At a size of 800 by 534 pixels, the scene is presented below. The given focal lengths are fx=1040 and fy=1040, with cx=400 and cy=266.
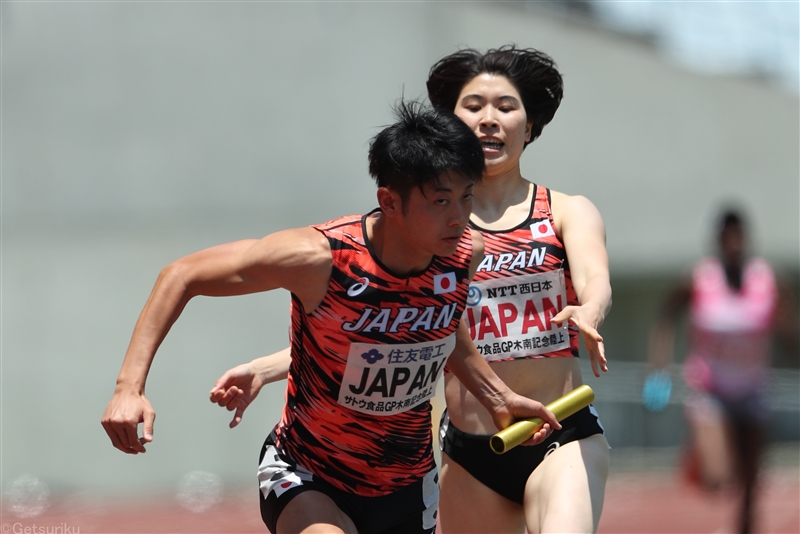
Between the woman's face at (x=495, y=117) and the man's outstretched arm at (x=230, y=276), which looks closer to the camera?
the man's outstretched arm at (x=230, y=276)

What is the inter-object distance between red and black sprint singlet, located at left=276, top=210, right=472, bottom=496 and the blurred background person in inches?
169

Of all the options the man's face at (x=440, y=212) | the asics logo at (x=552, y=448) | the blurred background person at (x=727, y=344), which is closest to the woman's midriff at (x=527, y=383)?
the asics logo at (x=552, y=448)

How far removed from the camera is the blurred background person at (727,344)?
25.0 ft

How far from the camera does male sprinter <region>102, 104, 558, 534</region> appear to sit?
128 inches

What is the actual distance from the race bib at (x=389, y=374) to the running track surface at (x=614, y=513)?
19.3 ft

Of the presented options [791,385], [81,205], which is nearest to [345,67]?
[81,205]

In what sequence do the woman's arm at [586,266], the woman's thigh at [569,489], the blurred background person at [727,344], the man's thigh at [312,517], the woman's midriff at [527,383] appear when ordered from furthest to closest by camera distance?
the blurred background person at [727,344], the woman's midriff at [527,383], the woman's thigh at [569,489], the woman's arm at [586,266], the man's thigh at [312,517]

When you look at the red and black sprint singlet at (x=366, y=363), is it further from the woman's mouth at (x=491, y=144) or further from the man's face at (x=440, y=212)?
the woman's mouth at (x=491, y=144)

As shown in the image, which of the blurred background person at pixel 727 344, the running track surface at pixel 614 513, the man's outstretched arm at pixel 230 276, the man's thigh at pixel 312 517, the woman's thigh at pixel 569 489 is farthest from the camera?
the running track surface at pixel 614 513

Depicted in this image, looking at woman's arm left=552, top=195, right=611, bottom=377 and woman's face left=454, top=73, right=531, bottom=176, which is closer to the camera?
woman's arm left=552, top=195, right=611, bottom=377

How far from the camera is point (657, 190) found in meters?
16.1

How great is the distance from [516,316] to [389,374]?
811mm

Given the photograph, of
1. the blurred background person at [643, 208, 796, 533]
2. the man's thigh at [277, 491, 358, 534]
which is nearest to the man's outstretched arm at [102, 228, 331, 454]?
the man's thigh at [277, 491, 358, 534]

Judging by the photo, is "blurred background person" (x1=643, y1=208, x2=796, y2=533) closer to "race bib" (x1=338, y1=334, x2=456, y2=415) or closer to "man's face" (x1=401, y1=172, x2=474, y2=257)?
"race bib" (x1=338, y1=334, x2=456, y2=415)
